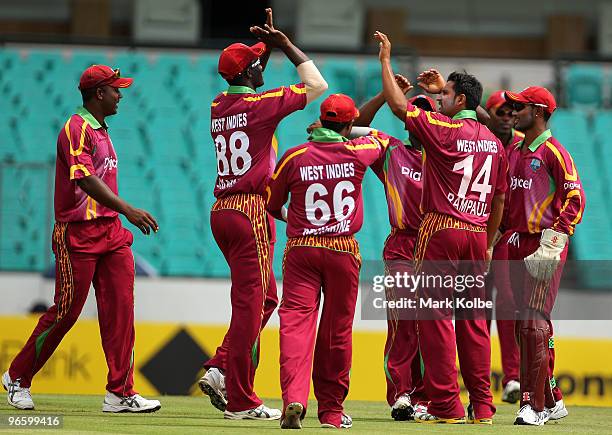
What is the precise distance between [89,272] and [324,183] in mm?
2013

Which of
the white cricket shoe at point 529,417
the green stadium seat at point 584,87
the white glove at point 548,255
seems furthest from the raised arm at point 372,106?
the green stadium seat at point 584,87

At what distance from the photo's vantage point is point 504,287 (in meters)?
10.1

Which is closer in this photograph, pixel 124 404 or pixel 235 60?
pixel 235 60

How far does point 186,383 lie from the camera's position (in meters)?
11.5

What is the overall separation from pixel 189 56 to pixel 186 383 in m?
8.51

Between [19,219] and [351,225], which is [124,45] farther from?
[351,225]

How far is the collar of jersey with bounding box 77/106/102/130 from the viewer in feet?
28.9

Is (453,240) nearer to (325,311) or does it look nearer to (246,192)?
(325,311)

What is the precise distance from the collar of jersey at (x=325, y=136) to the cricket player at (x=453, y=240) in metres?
0.53

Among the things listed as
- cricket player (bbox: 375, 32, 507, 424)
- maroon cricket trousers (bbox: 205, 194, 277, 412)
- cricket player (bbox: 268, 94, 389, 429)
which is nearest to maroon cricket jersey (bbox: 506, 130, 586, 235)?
cricket player (bbox: 375, 32, 507, 424)

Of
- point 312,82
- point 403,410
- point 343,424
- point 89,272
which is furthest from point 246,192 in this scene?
point 403,410

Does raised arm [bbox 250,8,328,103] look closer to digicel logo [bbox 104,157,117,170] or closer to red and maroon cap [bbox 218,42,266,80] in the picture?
red and maroon cap [bbox 218,42,266,80]

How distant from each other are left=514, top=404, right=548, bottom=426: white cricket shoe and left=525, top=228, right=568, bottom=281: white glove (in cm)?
93

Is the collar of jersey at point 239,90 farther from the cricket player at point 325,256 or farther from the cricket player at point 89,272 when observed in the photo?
the cricket player at point 89,272
